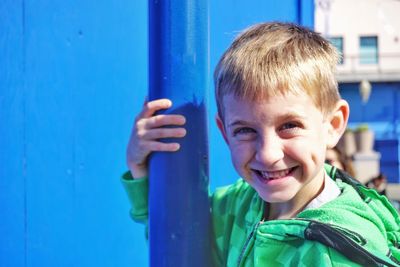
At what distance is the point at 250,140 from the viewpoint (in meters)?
0.89

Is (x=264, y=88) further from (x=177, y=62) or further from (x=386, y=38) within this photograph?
(x=386, y=38)

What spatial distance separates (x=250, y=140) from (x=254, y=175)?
0.22 ft

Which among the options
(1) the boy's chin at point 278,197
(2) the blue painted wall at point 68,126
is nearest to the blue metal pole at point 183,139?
(1) the boy's chin at point 278,197

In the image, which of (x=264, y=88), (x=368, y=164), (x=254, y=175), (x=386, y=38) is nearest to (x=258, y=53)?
(x=264, y=88)

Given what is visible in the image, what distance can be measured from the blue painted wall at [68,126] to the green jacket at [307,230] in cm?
22

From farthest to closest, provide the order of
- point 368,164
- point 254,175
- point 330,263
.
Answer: point 368,164 → point 254,175 → point 330,263

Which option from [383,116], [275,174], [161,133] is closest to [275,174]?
[275,174]

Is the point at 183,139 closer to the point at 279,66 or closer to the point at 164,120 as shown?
the point at 164,120

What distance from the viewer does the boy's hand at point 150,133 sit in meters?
0.96

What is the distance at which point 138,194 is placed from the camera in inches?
42.8

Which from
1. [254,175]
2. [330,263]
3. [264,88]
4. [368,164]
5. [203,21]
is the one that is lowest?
[368,164]

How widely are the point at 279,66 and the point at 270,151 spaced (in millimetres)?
144

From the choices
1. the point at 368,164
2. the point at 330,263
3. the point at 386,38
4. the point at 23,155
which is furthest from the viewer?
the point at 386,38

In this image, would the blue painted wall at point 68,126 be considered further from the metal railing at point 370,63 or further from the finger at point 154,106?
the metal railing at point 370,63
